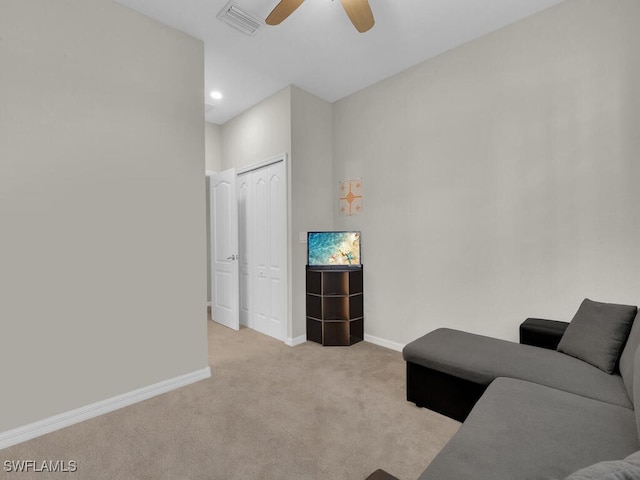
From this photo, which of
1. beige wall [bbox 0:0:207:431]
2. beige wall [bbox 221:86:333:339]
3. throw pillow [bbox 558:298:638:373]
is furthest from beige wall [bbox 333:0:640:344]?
beige wall [bbox 0:0:207:431]

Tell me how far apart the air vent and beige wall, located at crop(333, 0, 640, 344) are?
4.92 feet

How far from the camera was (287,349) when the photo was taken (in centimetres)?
338

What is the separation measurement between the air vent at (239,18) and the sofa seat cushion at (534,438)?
9.66 ft

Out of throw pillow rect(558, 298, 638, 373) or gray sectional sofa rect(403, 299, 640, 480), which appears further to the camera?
throw pillow rect(558, 298, 638, 373)

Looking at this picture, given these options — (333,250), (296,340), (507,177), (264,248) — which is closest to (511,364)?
(507,177)

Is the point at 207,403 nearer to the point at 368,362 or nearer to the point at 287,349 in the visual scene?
the point at 287,349

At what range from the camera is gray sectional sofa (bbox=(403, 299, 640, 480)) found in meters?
1.02

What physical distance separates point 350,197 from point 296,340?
1.77 metres

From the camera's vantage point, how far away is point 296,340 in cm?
353

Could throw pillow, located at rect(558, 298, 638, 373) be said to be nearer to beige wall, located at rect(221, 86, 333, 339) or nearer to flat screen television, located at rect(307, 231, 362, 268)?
flat screen television, located at rect(307, 231, 362, 268)

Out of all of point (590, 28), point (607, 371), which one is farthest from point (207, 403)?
point (590, 28)

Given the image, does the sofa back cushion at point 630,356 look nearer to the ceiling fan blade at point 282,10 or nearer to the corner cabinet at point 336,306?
the corner cabinet at point 336,306

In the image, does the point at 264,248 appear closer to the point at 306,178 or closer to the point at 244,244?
the point at 244,244

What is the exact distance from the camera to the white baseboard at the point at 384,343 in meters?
3.32
